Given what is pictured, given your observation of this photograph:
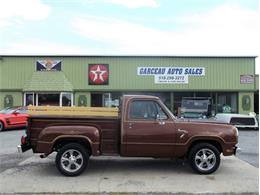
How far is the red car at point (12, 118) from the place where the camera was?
71.5 ft

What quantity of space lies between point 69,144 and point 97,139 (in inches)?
25.4

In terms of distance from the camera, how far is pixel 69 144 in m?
9.23

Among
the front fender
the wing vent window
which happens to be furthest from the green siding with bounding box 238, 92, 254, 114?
the front fender

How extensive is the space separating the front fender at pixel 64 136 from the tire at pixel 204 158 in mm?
2267

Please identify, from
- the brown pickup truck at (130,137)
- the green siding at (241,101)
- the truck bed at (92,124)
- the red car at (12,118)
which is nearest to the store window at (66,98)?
the red car at (12,118)

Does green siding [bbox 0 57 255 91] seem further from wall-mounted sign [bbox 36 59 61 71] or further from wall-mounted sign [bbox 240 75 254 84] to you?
wall-mounted sign [bbox 36 59 61 71]

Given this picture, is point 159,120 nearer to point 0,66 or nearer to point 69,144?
point 69,144

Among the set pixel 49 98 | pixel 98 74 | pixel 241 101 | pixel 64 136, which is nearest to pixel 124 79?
pixel 98 74

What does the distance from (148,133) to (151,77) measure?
18416 mm

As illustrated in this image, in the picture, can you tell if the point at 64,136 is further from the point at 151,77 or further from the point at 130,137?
the point at 151,77

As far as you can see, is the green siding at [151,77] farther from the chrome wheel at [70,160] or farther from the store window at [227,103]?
the chrome wheel at [70,160]

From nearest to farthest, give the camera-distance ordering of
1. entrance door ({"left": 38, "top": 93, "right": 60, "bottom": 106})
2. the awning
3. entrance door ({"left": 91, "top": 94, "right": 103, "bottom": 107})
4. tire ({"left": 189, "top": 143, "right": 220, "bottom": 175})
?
tire ({"left": 189, "top": 143, "right": 220, "bottom": 175})
the awning
entrance door ({"left": 38, "top": 93, "right": 60, "bottom": 106})
entrance door ({"left": 91, "top": 94, "right": 103, "bottom": 107})

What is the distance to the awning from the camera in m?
27.8

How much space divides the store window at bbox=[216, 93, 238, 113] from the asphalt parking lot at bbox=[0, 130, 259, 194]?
16374 mm
